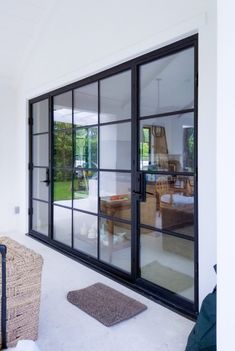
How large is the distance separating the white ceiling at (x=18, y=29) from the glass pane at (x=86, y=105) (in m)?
1.12

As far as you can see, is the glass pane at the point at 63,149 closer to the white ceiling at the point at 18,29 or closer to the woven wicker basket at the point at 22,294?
the white ceiling at the point at 18,29

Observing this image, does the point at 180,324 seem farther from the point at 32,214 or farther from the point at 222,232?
the point at 32,214

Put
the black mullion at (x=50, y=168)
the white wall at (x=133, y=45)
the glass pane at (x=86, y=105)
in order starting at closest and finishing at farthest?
the white wall at (x=133, y=45)
the glass pane at (x=86, y=105)
the black mullion at (x=50, y=168)

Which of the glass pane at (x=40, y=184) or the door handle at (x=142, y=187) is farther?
the glass pane at (x=40, y=184)

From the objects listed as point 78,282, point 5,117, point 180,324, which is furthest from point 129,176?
point 5,117

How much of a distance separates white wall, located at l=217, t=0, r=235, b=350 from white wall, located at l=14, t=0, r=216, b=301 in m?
0.99

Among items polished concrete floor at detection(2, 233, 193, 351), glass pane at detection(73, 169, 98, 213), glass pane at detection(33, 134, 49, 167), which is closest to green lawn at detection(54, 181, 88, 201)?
glass pane at detection(73, 169, 98, 213)

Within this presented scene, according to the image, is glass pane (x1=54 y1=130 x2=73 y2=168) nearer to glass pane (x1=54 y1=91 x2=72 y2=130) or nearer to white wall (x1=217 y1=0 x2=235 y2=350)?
glass pane (x1=54 y1=91 x2=72 y2=130)

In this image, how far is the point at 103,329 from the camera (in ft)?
6.97

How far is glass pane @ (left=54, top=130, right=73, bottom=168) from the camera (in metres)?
3.78

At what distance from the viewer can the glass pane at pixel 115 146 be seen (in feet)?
9.51

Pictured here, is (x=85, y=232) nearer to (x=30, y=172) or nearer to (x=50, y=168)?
(x=50, y=168)

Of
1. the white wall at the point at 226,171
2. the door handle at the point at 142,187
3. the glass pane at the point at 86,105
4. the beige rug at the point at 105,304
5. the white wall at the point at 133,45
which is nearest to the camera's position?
the white wall at the point at 226,171

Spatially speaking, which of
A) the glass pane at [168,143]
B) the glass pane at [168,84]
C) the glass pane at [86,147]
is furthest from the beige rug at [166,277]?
the glass pane at [168,84]
